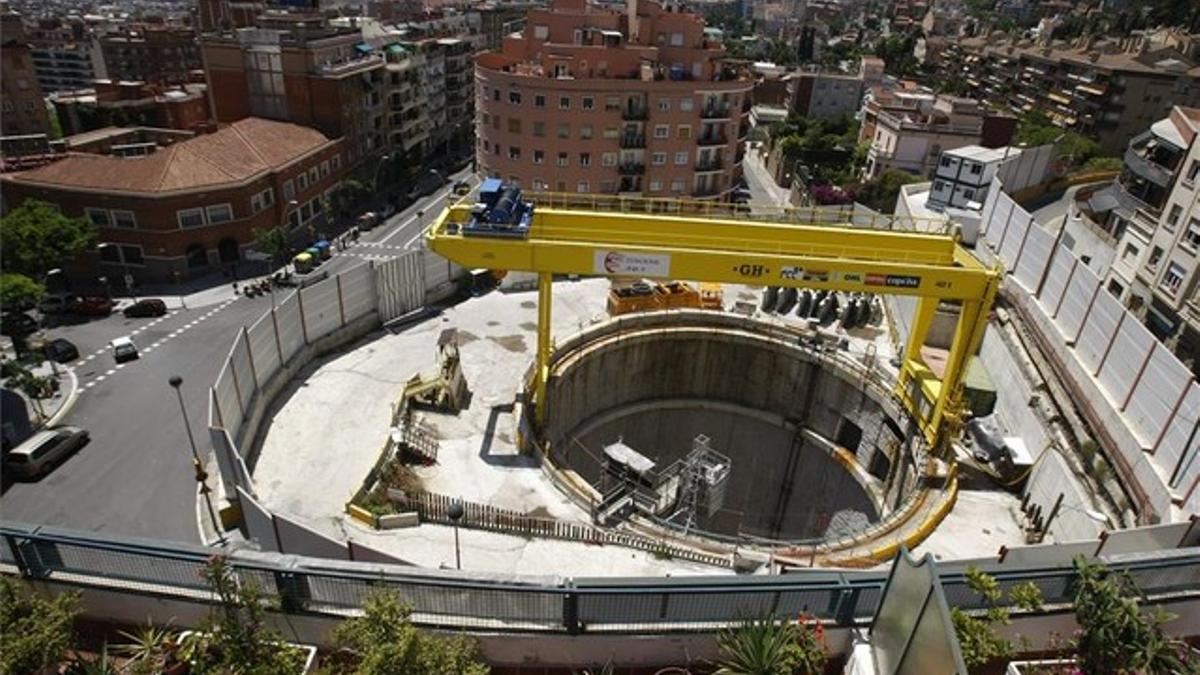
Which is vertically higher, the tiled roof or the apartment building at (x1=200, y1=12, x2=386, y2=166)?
the apartment building at (x1=200, y1=12, x2=386, y2=166)

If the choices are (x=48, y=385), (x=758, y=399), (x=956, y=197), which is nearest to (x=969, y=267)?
(x=758, y=399)

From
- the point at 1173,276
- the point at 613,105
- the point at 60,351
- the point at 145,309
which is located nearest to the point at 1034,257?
the point at 1173,276

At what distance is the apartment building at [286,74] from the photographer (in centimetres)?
5631

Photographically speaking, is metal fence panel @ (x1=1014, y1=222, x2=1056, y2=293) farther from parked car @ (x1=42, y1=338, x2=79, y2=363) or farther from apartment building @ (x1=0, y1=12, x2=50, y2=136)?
apartment building @ (x1=0, y1=12, x2=50, y2=136)

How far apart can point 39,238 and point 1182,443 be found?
174 feet

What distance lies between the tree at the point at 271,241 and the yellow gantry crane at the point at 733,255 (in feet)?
94.6

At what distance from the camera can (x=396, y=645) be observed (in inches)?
298

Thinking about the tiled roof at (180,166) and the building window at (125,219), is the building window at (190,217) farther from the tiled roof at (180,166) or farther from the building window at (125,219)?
the building window at (125,219)

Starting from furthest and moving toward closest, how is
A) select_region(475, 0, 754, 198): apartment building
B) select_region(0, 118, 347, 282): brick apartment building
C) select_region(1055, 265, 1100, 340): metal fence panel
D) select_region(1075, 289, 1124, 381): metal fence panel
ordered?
select_region(475, 0, 754, 198): apartment building < select_region(0, 118, 347, 282): brick apartment building < select_region(1055, 265, 1100, 340): metal fence panel < select_region(1075, 289, 1124, 381): metal fence panel

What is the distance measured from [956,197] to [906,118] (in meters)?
30.0

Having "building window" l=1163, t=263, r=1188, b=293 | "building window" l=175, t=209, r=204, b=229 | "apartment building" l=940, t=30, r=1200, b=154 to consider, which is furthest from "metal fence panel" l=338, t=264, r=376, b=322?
"apartment building" l=940, t=30, r=1200, b=154

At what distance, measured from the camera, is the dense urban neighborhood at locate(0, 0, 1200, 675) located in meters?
8.66

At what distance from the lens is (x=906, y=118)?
2603 inches

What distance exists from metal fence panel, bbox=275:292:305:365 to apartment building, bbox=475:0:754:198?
105 feet
